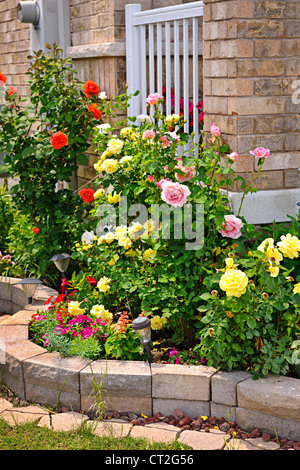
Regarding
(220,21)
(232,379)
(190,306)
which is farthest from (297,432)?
(220,21)

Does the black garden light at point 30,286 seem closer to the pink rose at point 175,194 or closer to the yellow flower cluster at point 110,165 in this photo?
the yellow flower cluster at point 110,165

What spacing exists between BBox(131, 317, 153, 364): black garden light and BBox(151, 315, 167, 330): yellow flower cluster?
267 mm

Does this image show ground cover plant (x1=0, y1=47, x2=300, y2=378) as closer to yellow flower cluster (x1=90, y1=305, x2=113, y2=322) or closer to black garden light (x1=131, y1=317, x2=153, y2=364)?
yellow flower cluster (x1=90, y1=305, x2=113, y2=322)

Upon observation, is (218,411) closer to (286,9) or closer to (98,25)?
(286,9)

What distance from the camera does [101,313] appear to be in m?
3.65

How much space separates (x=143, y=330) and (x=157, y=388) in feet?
0.98

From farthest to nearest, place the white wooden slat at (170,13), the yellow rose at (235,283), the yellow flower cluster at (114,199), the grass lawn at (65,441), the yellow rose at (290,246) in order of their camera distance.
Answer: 1. the white wooden slat at (170,13)
2. the yellow flower cluster at (114,199)
3. the yellow rose at (290,246)
4. the yellow rose at (235,283)
5. the grass lawn at (65,441)

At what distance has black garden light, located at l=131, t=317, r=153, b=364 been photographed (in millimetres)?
3281

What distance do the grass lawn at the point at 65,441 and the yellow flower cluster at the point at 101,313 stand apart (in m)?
0.70

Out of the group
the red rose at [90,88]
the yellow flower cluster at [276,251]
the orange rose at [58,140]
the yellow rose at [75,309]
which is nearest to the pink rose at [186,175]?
the yellow flower cluster at [276,251]

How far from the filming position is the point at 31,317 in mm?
4020

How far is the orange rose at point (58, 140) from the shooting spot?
14.8 feet

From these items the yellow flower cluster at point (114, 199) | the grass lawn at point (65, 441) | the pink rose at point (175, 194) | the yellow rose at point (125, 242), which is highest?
the pink rose at point (175, 194)

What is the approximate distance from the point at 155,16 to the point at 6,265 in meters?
2.17
